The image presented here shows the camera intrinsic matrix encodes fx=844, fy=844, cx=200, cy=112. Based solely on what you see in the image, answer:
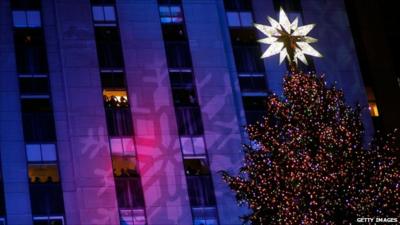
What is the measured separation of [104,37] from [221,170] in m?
11.5

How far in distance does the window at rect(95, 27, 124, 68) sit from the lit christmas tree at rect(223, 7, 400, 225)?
12364 millimetres

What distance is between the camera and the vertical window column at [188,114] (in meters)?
52.0

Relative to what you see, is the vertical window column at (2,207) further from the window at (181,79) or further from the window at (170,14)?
the window at (170,14)

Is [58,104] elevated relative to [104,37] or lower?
lower

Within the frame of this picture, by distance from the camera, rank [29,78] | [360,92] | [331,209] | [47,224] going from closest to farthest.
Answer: [331,209] < [47,224] < [29,78] < [360,92]

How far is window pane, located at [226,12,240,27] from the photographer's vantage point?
2281 inches

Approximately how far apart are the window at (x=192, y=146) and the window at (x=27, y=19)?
11985 millimetres

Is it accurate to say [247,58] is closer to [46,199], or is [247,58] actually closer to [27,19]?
[27,19]

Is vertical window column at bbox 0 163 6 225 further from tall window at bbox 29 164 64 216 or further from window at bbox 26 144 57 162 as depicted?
window at bbox 26 144 57 162

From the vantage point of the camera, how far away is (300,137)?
145 ft

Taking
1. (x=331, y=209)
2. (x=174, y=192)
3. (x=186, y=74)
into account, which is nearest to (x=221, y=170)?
(x=174, y=192)

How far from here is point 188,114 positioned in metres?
53.9

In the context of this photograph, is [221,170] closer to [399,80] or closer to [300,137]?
[300,137]

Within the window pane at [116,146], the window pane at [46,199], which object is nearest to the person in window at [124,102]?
the window pane at [116,146]
